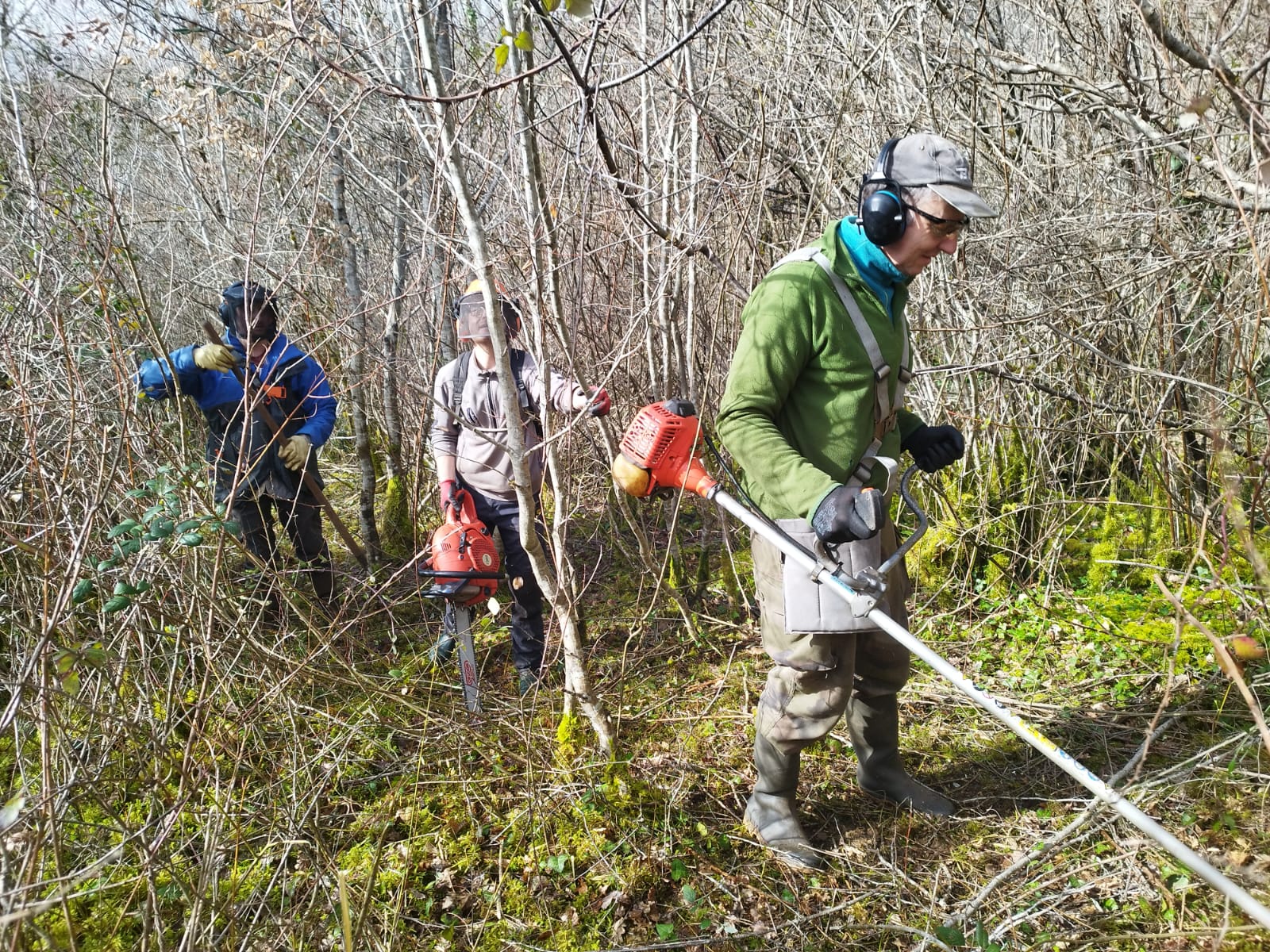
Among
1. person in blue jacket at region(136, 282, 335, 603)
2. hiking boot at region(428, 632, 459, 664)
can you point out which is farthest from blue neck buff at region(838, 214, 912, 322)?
person in blue jacket at region(136, 282, 335, 603)

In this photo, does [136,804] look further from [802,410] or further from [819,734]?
[802,410]

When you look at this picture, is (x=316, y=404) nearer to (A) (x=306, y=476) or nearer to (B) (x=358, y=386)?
(A) (x=306, y=476)

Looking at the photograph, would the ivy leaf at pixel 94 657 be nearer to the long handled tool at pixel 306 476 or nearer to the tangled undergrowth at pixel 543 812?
the tangled undergrowth at pixel 543 812

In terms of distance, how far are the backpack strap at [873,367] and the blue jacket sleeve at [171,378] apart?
2.66 metres

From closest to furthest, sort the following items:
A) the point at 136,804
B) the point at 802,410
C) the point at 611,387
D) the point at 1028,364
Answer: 1. the point at 802,410
2. the point at 136,804
3. the point at 611,387
4. the point at 1028,364

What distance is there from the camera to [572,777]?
2.99 metres

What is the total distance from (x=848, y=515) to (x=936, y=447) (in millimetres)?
873

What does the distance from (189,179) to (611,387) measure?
3.06 meters

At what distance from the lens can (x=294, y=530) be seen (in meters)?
4.45

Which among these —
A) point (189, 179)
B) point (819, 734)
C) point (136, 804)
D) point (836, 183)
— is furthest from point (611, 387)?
point (189, 179)

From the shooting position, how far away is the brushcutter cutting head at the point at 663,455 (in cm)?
238

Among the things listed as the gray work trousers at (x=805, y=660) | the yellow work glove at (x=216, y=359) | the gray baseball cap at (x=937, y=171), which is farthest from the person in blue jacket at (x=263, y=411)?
the gray baseball cap at (x=937, y=171)

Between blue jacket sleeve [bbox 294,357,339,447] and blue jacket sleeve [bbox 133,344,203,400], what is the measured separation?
47 centimetres

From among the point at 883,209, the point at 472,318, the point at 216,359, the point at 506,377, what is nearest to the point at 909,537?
the point at 883,209
